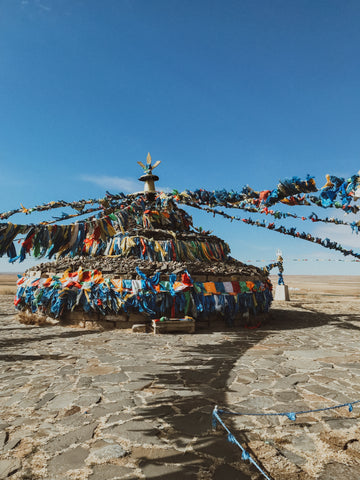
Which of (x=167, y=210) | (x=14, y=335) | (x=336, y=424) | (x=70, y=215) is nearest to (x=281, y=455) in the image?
(x=336, y=424)

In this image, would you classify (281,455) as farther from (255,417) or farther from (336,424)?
(336,424)

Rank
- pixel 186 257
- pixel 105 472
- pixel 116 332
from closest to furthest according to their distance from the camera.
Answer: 1. pixel 105 472
2. pixel 116 332
3. pixel 186 257

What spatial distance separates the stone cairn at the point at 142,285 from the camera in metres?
11.1

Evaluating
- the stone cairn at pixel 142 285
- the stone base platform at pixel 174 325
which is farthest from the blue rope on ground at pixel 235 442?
the stone cairn at pixel 142 285

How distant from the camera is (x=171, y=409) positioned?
4359mm

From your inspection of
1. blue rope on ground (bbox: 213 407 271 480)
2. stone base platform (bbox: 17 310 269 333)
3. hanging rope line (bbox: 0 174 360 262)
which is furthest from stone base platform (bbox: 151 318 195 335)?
blue rope on ground (bbox: 213 407 271 480)

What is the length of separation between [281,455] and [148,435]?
1496mm

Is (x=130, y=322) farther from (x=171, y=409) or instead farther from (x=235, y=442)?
(x=235, y=442)

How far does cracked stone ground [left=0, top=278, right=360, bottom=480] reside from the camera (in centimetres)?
307

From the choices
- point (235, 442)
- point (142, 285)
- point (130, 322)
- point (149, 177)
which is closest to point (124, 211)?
point (142, 285)

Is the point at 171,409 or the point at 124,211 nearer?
the point at 171,409

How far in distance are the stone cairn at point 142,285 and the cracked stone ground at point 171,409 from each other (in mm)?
2572

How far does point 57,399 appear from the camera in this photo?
4695mm

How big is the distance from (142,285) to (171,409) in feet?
22.5
